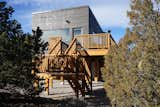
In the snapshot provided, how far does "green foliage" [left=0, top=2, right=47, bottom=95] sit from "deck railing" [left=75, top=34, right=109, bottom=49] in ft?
21.9

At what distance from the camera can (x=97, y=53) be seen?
2106 cm

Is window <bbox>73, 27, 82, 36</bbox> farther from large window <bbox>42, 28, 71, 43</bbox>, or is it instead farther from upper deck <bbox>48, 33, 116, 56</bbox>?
upper deck <bbox>48, 33, 116, 56</bbox>

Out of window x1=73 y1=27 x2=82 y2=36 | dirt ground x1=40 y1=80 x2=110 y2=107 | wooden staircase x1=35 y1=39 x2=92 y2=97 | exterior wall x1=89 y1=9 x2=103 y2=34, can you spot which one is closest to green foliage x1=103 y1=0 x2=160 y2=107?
dirt ground x1=40 y1=80 x2=110 y2=107

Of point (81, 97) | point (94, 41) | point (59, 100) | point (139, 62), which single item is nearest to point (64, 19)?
point (94, 41)

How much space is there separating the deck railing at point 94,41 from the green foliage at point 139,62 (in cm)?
1117

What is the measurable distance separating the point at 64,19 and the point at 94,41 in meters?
11.3

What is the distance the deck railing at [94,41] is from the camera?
66.9 ft

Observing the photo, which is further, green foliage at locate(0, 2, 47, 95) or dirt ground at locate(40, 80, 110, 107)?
dirt ground at locate(40, 80, 110, 107)

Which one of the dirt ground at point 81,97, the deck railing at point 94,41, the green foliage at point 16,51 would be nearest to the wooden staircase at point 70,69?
the dirt ground at point 81,97

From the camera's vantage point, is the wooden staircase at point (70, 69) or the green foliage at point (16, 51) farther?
the wooden staircase at point (70, 69)

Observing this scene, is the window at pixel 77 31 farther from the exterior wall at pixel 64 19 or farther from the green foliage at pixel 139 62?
the green foliage at pixel 139 62

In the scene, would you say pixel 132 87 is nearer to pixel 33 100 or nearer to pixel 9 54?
pixel 9 54

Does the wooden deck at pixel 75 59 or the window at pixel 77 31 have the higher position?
the window at pixel 77 31

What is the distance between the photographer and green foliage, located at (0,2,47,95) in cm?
1275
